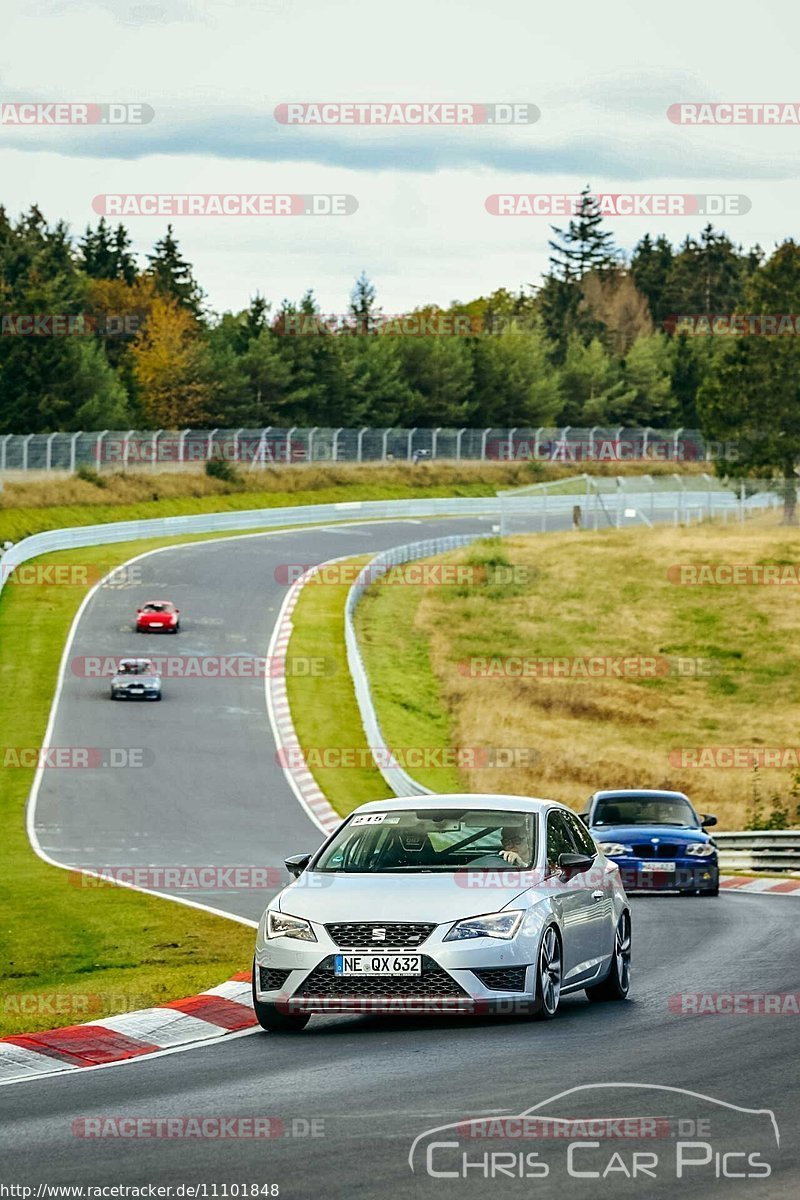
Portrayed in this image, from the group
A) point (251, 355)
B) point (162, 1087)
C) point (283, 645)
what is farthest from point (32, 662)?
point (251, 355)

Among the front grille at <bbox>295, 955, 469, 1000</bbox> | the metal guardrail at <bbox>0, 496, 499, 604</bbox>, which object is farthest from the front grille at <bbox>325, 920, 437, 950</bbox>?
the metal guardrail at <bbox>0, 496, 499, 604</bbox>

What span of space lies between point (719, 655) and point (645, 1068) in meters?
48.6

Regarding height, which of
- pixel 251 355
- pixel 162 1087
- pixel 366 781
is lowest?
pixel 366 781

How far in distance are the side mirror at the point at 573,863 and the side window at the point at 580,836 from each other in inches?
31.8

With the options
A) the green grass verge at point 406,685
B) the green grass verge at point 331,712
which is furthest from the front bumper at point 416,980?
the green grass verge at point 406,685

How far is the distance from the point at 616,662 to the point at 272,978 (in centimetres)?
4583

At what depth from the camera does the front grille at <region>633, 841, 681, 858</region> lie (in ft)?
78.7

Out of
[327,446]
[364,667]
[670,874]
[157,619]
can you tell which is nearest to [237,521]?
[327,446]

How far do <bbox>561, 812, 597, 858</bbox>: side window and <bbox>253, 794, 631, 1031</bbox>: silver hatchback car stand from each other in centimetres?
49

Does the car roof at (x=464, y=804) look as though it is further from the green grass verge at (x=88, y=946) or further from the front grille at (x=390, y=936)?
the green grass verge at (x=88, y=946)

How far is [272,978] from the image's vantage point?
38.1 feet

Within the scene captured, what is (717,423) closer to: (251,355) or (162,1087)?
(251,355)

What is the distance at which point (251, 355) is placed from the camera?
366 feet

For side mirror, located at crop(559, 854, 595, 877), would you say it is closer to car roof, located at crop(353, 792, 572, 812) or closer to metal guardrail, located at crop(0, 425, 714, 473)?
car roof, located at crop(353, 792, 572, 812)
